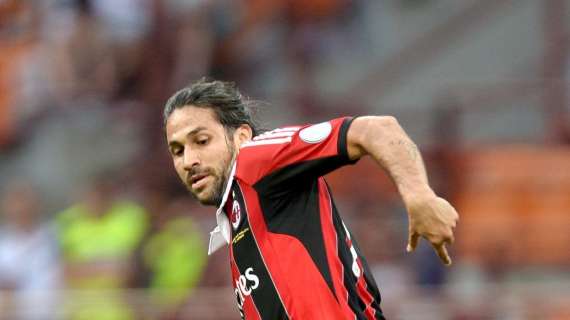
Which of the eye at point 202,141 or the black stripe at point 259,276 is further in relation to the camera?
the eye at point 202,141

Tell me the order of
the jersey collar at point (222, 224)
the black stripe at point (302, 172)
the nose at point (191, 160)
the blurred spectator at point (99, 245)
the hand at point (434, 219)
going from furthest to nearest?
the blurred spectator at point (99, 245) < the nose at point (191, 160) < the jersey collar at point (222, 224) < the black stripe at point (302, 172) < the hand at point (434, 219)

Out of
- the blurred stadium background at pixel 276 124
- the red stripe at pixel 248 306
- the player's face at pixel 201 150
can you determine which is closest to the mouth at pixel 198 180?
the player's face at pixel 201 150

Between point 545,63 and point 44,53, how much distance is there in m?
4.51

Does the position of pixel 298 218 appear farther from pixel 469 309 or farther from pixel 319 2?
pixel 319 2

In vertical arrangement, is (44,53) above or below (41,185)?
above

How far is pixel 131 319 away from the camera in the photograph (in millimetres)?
8586

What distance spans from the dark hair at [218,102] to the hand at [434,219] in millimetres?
998

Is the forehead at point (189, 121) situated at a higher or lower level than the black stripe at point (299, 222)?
higher

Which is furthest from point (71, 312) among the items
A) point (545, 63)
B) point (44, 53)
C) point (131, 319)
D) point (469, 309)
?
point (545, 63)

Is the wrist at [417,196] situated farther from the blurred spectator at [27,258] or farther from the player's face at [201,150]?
the blurred spectator at [27,258]

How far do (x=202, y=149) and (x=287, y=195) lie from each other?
43 centimetres

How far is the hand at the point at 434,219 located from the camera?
361 cm

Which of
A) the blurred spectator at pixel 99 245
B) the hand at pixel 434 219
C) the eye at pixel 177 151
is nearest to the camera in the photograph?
the hand at pixel 434 219

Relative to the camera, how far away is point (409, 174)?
3756 mm
